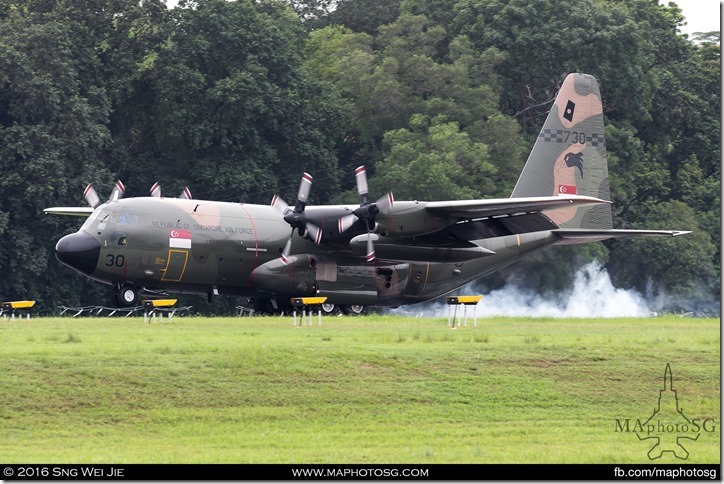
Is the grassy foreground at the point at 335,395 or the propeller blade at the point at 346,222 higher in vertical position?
the propeller blade at the point at 346,222

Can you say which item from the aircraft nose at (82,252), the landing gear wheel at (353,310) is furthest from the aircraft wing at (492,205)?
the aircraft nose at (82,252)

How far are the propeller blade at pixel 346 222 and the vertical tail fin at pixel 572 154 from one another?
32.8 ft

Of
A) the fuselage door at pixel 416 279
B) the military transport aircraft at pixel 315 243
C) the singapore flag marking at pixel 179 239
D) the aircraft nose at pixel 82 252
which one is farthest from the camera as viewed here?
the fuselage door at pixel 416 279

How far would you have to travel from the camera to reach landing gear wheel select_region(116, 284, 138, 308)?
134 ft

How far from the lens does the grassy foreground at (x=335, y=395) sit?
80.5 ft

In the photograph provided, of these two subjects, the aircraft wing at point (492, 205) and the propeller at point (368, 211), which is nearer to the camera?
the propeller at point (368, 211)

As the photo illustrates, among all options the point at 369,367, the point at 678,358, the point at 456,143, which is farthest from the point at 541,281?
the point at 369,367

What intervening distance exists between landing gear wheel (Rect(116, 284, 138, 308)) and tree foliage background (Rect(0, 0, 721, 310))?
19617 mm

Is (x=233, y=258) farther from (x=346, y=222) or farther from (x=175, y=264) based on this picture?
(x=346, y=222)

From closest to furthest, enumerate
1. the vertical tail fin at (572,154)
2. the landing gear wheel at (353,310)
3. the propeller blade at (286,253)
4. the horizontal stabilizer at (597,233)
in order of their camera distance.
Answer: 1. the propeller blade at (286,253)
2. the horizontal stabilizer at (597,233)
3. the landing gear wheel at (353,310)
4. the vertical tail fin at (572,154)

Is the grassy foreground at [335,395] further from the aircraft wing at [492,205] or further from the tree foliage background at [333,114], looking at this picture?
the tree foliage background at [333,114]

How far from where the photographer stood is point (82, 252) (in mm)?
39969

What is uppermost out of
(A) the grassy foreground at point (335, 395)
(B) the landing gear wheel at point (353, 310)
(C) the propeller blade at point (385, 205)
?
(C) the propeller blade at point (385, 205)

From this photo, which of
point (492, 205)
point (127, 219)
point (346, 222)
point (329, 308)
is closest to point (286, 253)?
point (346, 222)
